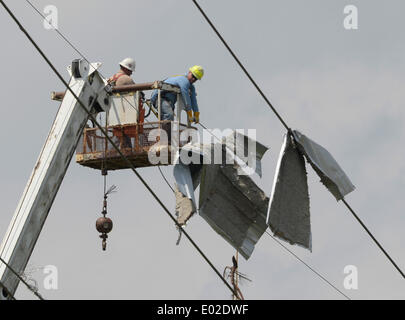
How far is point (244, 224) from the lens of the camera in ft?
117

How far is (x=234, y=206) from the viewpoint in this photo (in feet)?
117

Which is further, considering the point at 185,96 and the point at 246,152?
the point at 185,96

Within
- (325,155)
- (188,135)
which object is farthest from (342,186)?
(188,135)

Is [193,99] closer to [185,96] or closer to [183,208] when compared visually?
[185,96]

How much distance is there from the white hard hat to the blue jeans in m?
1.78

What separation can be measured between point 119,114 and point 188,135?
1853mm

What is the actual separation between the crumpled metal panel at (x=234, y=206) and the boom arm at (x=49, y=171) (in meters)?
3.11

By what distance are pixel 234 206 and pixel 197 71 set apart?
16.1 ft

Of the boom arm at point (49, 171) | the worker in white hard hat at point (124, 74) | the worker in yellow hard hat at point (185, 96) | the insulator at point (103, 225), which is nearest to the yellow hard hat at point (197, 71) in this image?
the worker in yellow hard hat at point (185, 96)

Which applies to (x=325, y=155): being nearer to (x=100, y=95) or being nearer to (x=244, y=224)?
(x=244, y=224)

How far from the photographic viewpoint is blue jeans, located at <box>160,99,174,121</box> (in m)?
38.8

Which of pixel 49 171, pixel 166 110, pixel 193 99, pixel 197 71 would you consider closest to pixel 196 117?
pixel 193 99

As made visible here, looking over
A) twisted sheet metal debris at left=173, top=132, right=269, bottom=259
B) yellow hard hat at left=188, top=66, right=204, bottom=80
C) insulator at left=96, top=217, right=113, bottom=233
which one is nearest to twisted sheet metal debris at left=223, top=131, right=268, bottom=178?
twisted sheet metal debris at left=173, top=132, right=269, bottom=259
